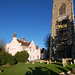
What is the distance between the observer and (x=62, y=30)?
32.0 meters

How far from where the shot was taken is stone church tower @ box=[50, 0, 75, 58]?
96.0 feet

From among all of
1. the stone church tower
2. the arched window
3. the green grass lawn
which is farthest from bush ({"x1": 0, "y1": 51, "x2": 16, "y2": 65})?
the arched window

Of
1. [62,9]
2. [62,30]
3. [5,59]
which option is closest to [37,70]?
[5,59]

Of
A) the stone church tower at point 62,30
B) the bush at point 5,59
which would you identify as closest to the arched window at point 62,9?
the stone church tower at point 62,30

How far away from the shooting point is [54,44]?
32.7 metres

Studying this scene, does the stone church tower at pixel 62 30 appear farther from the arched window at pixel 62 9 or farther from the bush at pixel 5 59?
the bush at pixel 5 59

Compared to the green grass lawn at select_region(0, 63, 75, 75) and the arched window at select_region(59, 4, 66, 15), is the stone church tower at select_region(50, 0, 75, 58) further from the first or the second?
the green grass lawn at select_region(0, 63, 75, 75)

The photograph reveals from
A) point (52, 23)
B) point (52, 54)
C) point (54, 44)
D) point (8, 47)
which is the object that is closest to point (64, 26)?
point (52, 23)

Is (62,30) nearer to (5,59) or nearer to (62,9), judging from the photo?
(62,9)

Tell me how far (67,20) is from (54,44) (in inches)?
380

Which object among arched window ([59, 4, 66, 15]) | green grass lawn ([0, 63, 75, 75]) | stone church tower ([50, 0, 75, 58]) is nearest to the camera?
green grass lawn ([0, 63, 75, 75])

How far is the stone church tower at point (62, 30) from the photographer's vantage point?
29.2m

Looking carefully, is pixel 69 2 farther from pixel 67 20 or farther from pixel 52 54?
pixel 52 54

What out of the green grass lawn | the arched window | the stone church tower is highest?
the arched window
